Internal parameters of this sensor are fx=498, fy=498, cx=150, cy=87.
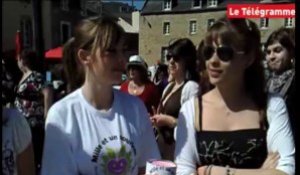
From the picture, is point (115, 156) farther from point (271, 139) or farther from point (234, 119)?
point (271, 139)

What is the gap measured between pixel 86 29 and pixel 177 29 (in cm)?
59

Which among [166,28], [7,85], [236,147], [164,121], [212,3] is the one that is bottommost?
[164,121]

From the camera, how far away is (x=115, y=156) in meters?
2.05

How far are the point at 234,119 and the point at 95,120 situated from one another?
1.88 feet

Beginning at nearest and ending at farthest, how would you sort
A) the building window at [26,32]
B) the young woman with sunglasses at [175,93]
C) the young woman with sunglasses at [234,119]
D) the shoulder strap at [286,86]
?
the building window at [26,32] < the young woman with sunglasses at [234,119] < the shoulder strap at [286,86] < the young woman with sunglasses at [175,93]

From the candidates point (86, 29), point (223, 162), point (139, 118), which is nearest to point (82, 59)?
point (86, 29)

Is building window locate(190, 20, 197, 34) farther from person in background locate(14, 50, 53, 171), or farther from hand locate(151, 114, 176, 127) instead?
hand locate(151, 114, 176, 127)

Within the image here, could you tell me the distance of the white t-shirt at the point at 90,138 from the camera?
77.9 inches

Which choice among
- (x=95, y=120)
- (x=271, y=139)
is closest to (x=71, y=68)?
(x=95, y=120)

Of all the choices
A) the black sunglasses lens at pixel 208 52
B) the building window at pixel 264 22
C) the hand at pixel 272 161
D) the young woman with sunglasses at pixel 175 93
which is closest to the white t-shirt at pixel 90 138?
the black sunglasses lens at pixel 208 52

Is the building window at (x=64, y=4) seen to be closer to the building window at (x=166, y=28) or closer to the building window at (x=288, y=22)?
the building window at (x=166, y=28)

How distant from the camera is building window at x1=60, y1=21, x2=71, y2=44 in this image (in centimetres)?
200

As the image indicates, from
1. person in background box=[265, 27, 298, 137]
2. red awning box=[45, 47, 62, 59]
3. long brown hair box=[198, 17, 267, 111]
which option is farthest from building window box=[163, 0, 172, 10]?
person in background box=[265, 27, 298, 137]

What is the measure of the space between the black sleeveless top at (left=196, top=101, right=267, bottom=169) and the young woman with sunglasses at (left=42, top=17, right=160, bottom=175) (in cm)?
33
